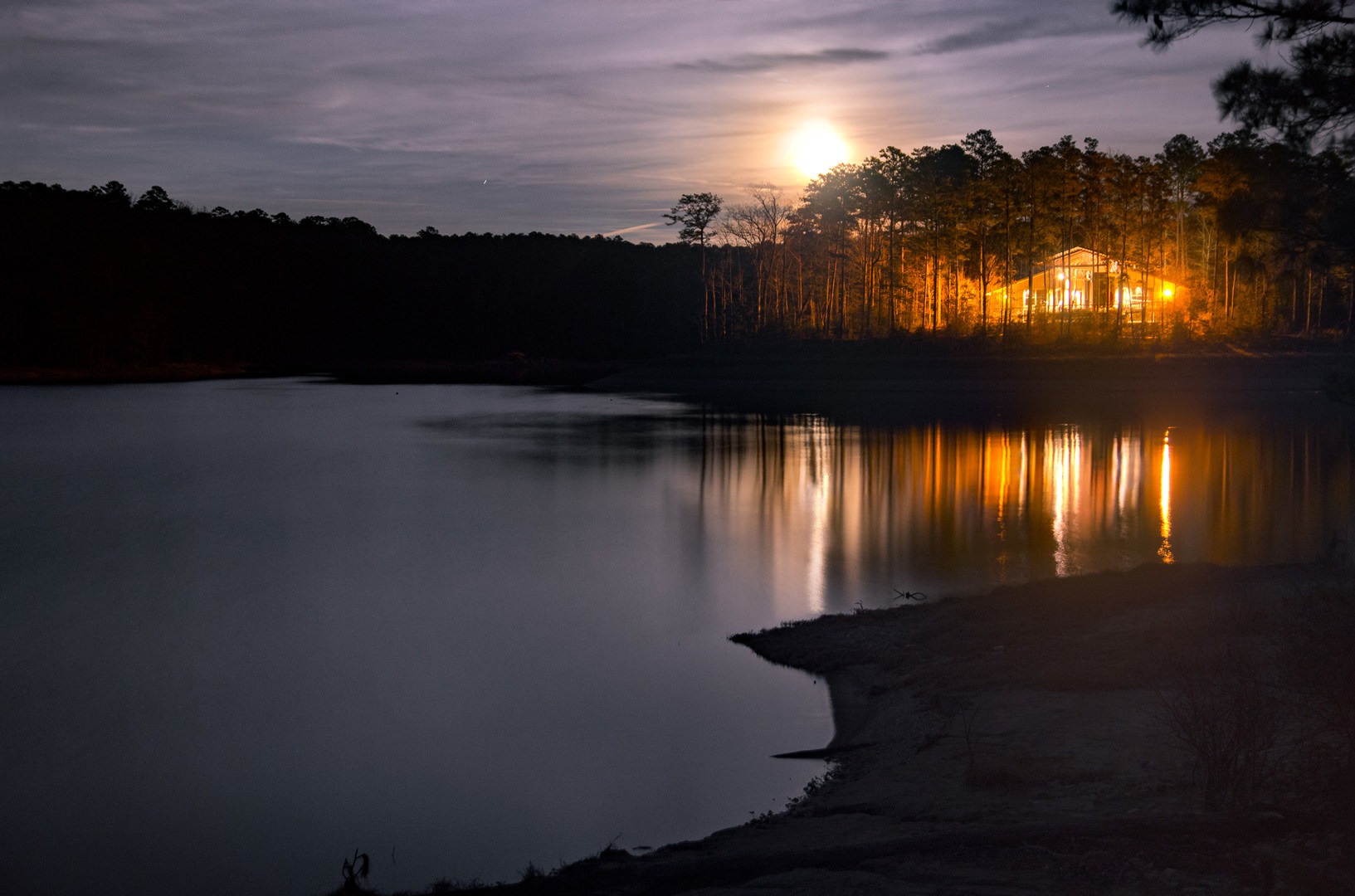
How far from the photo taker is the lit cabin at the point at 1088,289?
6116 centimetres

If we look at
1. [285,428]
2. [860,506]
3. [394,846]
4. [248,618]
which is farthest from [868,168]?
[394,846]

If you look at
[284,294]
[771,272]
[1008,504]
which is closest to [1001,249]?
[771,272]

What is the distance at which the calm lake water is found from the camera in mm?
7152

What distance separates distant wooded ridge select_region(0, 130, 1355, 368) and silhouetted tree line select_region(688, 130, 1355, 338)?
192 mm

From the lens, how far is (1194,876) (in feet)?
15.6

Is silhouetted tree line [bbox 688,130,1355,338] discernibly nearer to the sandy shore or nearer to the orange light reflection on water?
the orange light reflection on water

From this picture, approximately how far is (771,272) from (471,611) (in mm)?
69979

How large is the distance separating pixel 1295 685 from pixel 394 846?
18.7 ft

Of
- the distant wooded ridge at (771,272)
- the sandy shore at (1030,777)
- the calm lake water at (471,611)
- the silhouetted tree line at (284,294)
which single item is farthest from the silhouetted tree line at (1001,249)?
the sandy shore at (1030,777)

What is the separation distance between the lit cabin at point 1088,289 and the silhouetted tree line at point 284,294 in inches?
1538

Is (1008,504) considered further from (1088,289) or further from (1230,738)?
(1088,289)

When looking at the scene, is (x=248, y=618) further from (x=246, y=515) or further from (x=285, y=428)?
(x=285, y=428)

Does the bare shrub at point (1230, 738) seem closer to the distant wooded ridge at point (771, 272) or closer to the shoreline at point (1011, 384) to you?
the distant wooded ridge at point (771, 272)

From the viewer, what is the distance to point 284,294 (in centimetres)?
11838
